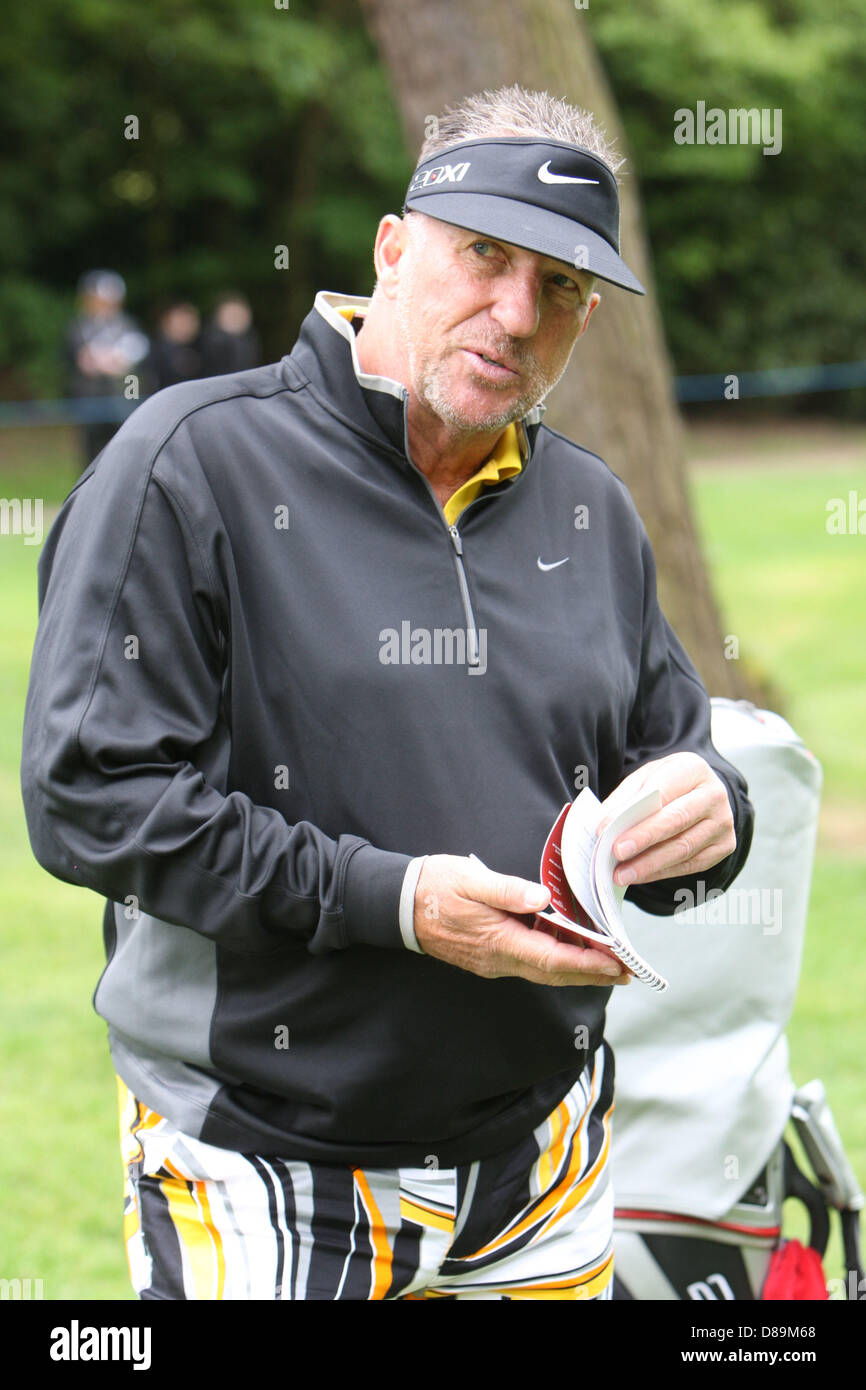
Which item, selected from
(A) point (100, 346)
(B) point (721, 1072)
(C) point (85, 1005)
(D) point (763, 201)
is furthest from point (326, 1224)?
(D) point (763, 201)

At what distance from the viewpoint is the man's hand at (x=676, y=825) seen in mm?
2117

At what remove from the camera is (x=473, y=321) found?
2166mm

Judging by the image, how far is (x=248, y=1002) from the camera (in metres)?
2.11

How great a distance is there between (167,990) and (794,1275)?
1.52m

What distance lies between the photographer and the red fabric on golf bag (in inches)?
115

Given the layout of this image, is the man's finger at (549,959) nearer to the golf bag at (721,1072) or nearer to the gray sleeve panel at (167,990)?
the gray sleeve panel at (167,990)

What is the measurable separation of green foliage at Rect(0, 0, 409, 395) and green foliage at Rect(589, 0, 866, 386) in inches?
192

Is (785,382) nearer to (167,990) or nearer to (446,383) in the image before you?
(446,383)

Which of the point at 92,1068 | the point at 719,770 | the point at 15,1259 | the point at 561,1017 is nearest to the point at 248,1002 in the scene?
the point at 561,1017

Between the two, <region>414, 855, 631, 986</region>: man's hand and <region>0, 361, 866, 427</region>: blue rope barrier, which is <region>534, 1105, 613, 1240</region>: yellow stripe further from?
<region>0, 361, 866, 427</region>: blue rope barrier

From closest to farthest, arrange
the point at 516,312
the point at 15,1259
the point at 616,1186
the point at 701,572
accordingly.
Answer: the point at 516,312 < the point at 616,1186 < the point at 15,1259 < the point at 701,572

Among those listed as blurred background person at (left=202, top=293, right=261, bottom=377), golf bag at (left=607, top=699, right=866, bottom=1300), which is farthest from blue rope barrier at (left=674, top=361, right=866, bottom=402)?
golf bag at (left=607, top=699, right=866, bottom=1300)
